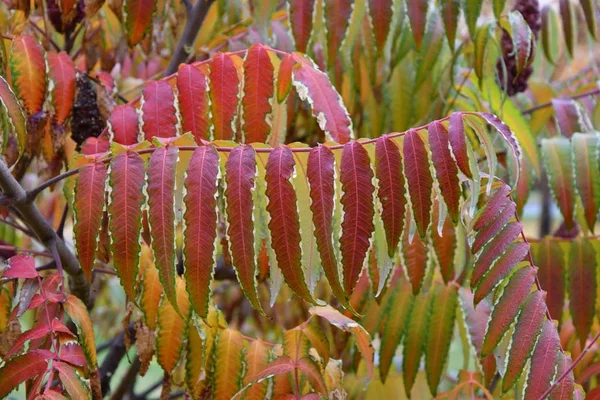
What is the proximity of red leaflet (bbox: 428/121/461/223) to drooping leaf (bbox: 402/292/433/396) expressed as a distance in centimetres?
58

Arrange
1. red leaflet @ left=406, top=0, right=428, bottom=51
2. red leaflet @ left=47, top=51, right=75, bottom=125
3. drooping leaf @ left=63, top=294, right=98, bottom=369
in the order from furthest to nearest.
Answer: red leaflet @ left=406, top=0, right=428, bottom=51 < red leaflet @ left=47, top=51, right=75, bottom=125 < drooping leaf @ left=63, top=294, right=98, bottom=369

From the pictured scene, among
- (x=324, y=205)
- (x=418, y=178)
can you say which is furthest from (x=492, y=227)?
(x=324, y=205)

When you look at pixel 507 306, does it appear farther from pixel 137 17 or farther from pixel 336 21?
pixel 137 17

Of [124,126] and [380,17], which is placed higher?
[380,17]

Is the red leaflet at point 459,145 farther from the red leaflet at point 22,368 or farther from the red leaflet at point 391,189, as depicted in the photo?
the red leaflet at point 22,368

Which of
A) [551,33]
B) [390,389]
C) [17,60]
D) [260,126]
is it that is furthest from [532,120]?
[17,60]

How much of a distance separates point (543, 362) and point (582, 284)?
0.58 meters

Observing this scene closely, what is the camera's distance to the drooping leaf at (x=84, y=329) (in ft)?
3.93

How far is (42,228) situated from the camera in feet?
4.39

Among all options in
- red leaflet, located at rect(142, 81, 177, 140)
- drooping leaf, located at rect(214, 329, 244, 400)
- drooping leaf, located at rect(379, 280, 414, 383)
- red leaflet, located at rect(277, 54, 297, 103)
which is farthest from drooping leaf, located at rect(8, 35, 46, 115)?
drooping leaf, located at rect(379, 280, 414, 383)

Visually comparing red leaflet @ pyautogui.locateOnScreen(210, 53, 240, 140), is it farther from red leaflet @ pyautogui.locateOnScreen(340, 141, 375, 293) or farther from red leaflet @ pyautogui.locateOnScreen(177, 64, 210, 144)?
red leaflet @ pyautogui.locateOnScreen(340, 141, 375, 293)

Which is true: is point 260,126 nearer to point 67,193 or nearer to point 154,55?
point 67,193

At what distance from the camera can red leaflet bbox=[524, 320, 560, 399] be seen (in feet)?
3.75

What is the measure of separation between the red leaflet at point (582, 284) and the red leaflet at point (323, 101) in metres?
0.66
